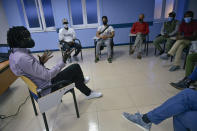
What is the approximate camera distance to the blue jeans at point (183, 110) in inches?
42.7

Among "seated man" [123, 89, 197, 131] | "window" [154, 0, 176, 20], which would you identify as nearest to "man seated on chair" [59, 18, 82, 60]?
"seated man" [123, 89, 197, 131]

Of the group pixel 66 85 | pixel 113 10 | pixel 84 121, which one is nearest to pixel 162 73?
pixel 84 121

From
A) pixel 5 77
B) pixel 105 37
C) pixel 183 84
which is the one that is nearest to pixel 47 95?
pixel 5 77

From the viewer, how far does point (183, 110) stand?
46.1 inches

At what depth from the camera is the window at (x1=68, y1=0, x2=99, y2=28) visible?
16.4 feet

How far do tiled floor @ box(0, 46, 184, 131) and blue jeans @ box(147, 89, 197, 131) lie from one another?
0.43 metres

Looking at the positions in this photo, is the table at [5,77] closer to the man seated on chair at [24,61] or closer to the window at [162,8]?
the man seated on chair at [24,61]

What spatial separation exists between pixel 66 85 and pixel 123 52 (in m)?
3.33

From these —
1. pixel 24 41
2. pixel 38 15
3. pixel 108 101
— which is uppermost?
pixel 38 15

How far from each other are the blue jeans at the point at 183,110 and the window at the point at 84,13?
439 cm

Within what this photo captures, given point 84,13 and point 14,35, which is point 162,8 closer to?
point 84,13

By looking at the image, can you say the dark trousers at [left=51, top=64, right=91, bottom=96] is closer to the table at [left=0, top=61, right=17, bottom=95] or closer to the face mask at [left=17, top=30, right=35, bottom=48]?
the face mask at [left=17, top=30, right=35, bottom=48]

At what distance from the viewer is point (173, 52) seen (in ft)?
10.5

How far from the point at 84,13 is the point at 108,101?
3937mm
